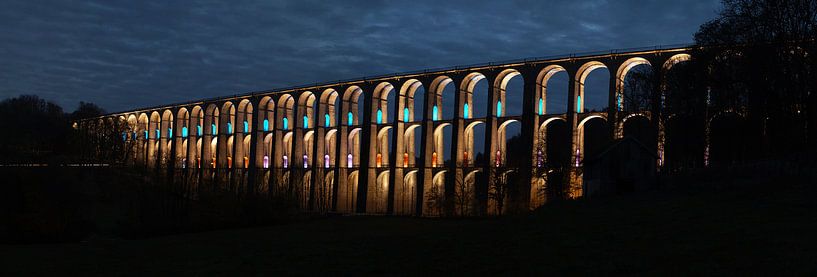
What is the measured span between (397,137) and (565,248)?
55.4 metres

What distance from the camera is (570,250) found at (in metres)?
19.3

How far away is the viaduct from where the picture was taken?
206 feet

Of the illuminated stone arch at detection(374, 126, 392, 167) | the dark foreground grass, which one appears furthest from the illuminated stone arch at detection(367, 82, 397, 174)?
the dark foreground grass

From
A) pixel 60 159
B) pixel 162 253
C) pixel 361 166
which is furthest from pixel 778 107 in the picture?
pixel 60 159

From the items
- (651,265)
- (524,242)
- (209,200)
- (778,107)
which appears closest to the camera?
(651,265)

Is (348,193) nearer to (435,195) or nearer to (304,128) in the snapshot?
(304,128)

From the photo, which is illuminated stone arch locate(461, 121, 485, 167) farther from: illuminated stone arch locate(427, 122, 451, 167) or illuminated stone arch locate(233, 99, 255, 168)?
illuminated stone arch locate(233, 99, 255, 168)

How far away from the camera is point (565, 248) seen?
19.7 m

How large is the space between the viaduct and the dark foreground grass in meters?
25.9

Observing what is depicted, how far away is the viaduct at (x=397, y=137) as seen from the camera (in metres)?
62.7

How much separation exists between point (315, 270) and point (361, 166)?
192 ft

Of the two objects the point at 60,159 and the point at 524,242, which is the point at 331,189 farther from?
the point at 524,242

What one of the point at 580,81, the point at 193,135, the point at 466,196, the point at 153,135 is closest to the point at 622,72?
the point at 580,81

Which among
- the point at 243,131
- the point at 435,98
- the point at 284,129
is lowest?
the point at 243,131
